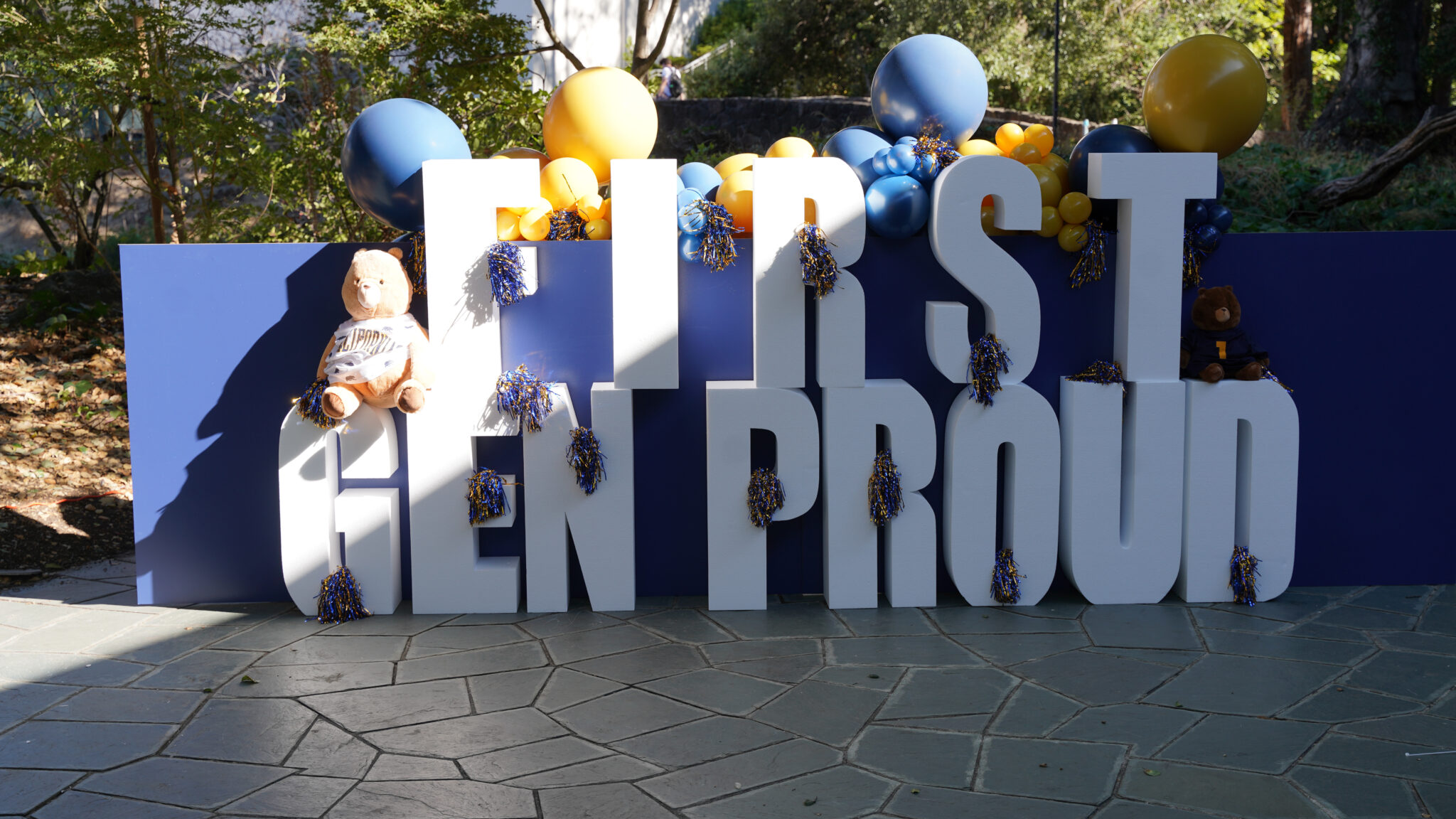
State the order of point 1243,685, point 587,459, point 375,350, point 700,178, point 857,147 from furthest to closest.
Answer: point 700,178, point 857,147, point 587,459, point 375,350, point 1243,685

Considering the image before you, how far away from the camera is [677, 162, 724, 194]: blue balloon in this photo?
5.24 m

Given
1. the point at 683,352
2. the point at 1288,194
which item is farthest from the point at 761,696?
the point at 1288,194

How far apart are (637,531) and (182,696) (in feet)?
6.65

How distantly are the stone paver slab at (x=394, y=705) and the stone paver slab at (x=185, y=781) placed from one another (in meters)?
0.39

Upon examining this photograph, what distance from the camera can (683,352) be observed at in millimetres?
5051

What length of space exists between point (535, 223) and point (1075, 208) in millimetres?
2470

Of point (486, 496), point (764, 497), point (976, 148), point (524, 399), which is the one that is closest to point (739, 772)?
point (764, 497)

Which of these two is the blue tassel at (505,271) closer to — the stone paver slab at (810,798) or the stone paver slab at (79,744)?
the stone paver slab at (79,744)

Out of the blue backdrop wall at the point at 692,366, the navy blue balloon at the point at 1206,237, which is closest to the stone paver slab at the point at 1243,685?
the blue backdrop wall at the point at 692,366

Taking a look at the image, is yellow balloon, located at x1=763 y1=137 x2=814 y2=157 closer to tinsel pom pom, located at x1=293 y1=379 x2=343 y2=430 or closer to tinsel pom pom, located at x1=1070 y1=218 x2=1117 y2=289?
tinsel pom pom, located at x1=1070 y1=218 x2=1117 y2=289

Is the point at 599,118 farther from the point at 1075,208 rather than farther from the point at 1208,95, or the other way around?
the point at 1208,95

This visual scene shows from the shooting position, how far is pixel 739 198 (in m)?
4.99

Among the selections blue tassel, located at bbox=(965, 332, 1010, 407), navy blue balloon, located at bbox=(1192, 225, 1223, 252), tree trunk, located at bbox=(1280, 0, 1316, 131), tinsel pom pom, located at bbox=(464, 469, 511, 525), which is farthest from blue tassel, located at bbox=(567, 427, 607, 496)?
tree trunk, located at bbox=(1280, 0, 1316, 131)

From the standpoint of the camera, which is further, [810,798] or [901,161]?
[901,161]
